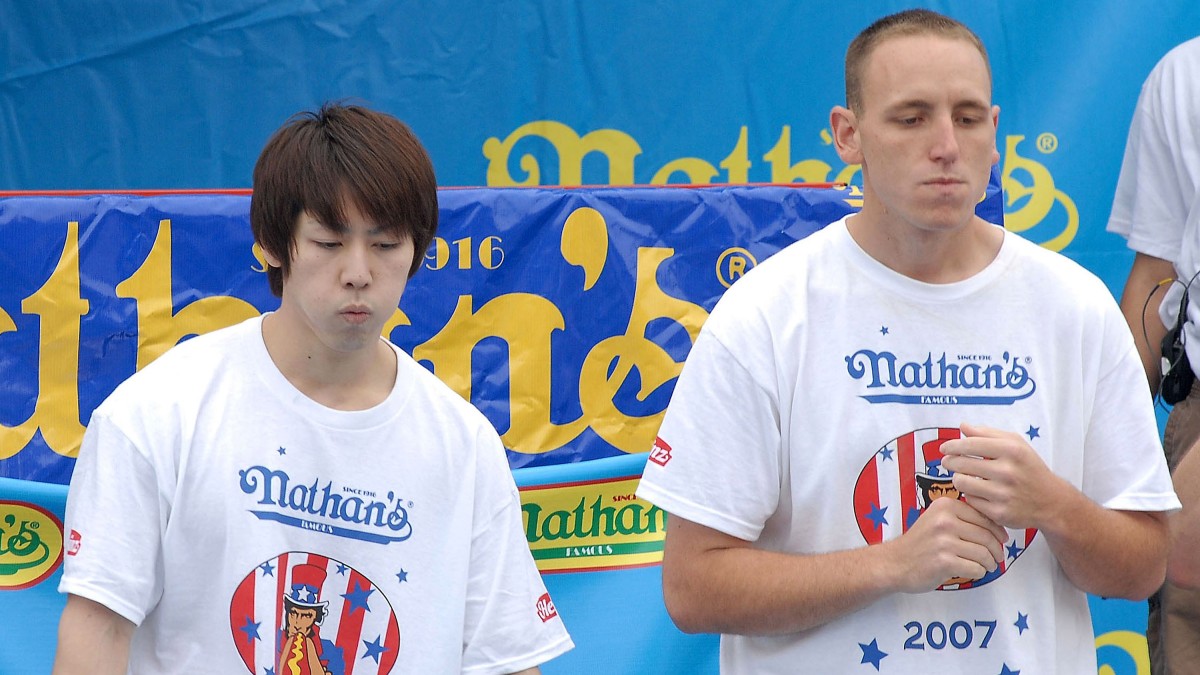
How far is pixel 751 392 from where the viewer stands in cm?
184

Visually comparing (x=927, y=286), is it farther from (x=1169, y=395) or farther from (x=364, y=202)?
(x=1169, y=395)

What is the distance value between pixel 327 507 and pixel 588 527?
36.4 inches

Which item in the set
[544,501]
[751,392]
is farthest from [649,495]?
[544,501]

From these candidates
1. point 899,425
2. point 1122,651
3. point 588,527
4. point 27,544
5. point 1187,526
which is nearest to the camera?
point 899,425

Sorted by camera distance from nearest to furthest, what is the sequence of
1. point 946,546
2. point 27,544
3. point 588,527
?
point 946,546 < point 27,544 < point 588,527

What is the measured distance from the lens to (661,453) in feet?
6.18

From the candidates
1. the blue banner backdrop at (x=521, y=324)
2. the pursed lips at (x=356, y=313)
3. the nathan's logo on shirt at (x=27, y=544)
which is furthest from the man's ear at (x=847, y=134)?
the nathan's logo on shirt at (x=27, y=544)

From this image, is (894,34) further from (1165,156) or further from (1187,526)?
(1165,156)

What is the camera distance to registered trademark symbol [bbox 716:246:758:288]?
9.07 ft

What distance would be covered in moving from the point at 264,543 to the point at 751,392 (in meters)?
0.66

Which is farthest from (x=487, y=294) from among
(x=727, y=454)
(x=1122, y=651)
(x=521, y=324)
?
(x=1122, y=651)

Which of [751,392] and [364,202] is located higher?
[364,202]

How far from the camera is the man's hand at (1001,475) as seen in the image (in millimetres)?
1720

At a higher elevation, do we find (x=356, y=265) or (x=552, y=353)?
(x=552, y=353)
